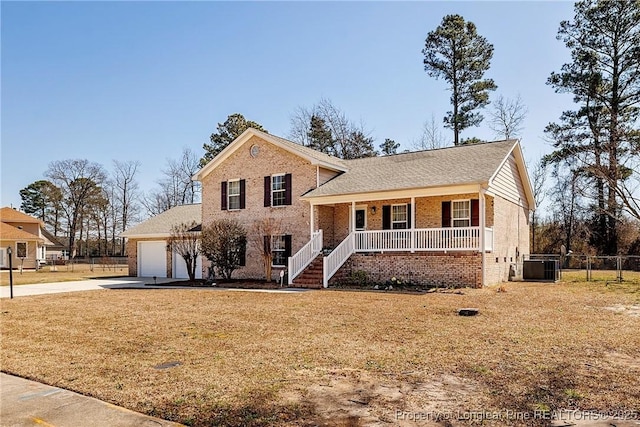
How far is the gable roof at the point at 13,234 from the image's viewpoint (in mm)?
38469

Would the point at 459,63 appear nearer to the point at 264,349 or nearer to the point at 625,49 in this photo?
the point at 625,49

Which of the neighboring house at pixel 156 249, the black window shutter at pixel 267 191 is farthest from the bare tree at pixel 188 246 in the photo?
the black window shutter at pixel 267 191

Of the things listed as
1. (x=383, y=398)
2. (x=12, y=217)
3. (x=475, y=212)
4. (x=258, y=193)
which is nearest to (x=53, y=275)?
(x=12, y=217)

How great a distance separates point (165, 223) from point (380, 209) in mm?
14709

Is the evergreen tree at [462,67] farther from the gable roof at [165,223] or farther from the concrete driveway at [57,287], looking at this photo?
the concrete driveway at [57,287]

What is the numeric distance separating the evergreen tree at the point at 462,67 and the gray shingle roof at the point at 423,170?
14515mm

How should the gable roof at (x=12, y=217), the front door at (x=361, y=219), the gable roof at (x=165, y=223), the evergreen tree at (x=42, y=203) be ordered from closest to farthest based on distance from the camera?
the front door at (x=361, y=219) → the gable roof at (x=165, y=223) → the gable roof at (x=12, y=217) → the evergreen tree at (x=42, y=203)

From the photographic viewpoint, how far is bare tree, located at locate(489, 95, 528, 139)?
34438 mm

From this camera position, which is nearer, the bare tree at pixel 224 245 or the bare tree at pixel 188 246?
the bare tree at pixel 224 245

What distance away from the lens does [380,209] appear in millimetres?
19562

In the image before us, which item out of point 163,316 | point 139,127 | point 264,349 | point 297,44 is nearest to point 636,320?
point 264,349

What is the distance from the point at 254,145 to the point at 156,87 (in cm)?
522

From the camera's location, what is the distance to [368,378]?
5.31 m

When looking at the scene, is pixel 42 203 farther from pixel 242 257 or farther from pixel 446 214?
pixel 446 214
